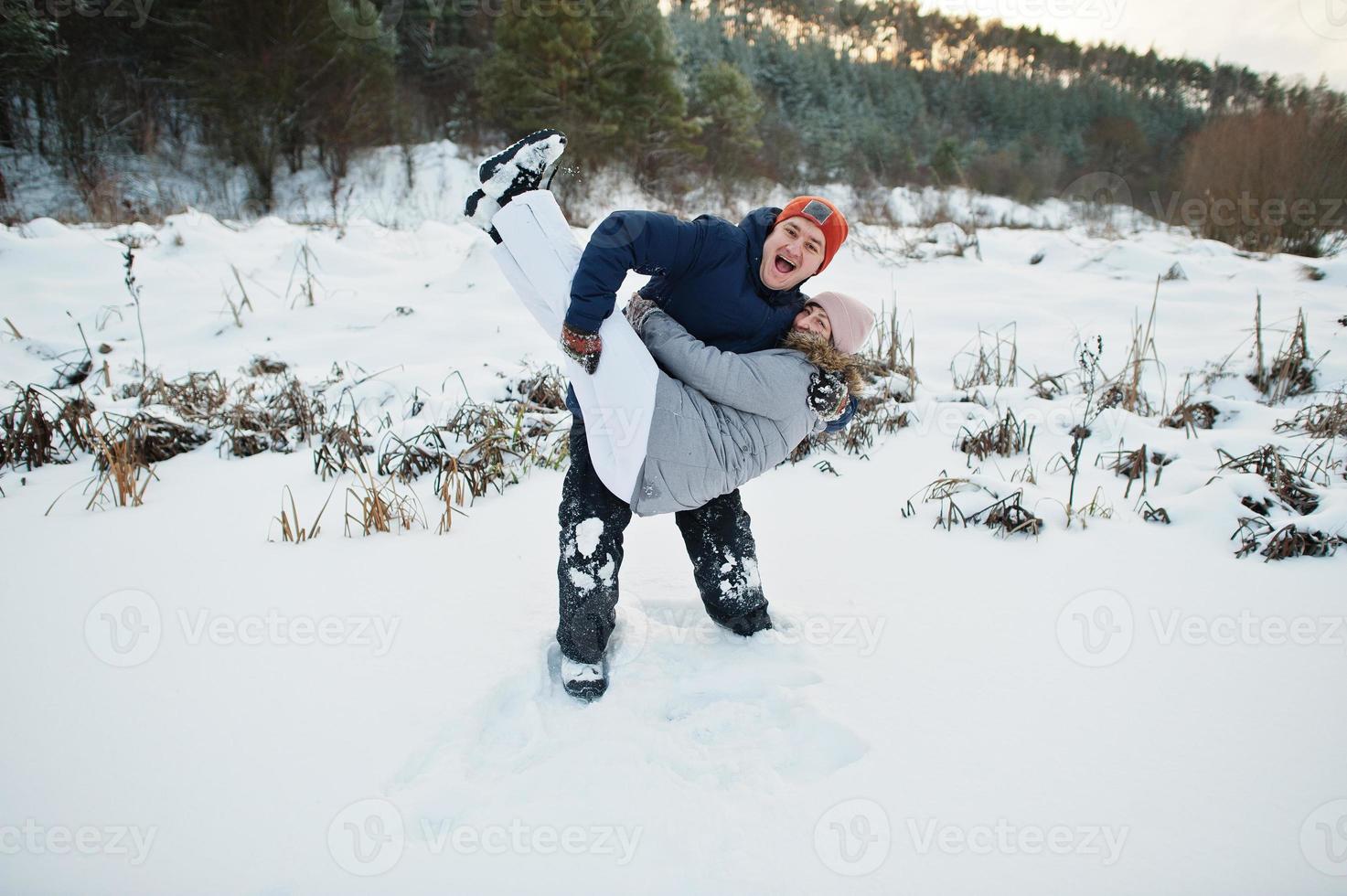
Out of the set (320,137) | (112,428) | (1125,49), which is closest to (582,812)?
(112,428)

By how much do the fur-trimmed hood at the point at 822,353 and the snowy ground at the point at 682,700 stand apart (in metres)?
0.72

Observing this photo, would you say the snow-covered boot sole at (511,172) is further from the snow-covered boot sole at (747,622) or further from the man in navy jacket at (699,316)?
the snow-covered boot sole at (747,622)

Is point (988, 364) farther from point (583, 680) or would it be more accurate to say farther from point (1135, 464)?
point (583, 680)

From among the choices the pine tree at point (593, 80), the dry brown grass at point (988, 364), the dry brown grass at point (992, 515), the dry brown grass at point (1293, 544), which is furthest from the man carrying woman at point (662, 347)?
the pine tree at point (593, 80)

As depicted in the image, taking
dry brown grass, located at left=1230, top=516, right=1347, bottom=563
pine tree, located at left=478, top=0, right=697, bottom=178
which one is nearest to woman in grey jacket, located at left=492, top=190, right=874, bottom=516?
dry brown grass, located at left=1230, top=516, right=1347, bottom=563

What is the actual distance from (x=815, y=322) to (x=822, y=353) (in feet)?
0.31

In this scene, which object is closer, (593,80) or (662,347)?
(662,347)

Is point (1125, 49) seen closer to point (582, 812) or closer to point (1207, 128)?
point (1207, 128)

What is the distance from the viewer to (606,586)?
1633 mm

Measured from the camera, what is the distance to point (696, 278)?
158 cm

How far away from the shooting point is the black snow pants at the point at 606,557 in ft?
Answer: 5.29

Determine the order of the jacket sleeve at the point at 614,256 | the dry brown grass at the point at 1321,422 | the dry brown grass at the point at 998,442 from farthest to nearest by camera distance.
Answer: the dry brown grass at the point at 998,442
the dry brown grass at the point at 1321,422
the jacket sleeve at the point at 614,256

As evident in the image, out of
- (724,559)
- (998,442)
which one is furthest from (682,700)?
(998,442)

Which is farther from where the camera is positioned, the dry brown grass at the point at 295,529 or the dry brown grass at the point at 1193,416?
the dry brown grass at the point at 1193,416
